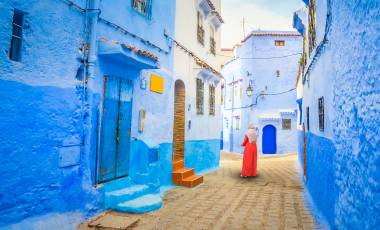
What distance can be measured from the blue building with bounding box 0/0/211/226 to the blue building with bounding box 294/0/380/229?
3.60 meters

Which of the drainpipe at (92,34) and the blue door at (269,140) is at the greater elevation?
the drainpipe at (92,34)

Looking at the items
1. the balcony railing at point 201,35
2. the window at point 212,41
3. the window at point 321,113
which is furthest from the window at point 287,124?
the window at point 321,113

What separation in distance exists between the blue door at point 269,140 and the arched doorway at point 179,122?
47.4ft

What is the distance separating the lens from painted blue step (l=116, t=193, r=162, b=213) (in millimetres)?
5895

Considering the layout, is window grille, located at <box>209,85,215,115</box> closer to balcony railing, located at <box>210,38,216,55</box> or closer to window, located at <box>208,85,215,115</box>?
window, located at <box>208,85,215,115</box>

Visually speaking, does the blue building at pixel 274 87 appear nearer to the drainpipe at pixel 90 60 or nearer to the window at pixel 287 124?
the window at pixel 287 124

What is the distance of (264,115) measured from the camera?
23.2 metres

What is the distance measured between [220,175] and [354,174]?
8056 mm

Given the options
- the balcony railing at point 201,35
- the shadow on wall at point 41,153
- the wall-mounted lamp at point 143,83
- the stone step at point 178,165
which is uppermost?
the balcony railing at point 201,35

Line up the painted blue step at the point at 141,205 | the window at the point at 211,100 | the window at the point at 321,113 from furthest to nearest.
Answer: the window at the point at 211,100 → the window at the point at 321,113 → the painted blue step at the point at 141,205

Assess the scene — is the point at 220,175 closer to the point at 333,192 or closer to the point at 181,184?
the point at 181,184

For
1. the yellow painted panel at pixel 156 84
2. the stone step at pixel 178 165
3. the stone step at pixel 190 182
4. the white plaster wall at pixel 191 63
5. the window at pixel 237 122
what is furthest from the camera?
the window at pixel 237 122

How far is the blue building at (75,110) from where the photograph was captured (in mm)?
4156

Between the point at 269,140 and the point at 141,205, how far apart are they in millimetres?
18849
